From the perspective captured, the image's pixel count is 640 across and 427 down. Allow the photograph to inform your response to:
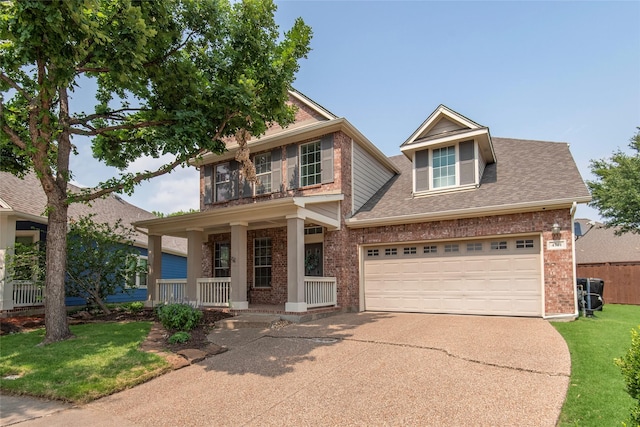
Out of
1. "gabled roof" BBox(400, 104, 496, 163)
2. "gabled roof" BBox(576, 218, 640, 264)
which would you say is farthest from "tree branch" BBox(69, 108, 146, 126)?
"gabled roof" BBox(576, 218, 640, 264)

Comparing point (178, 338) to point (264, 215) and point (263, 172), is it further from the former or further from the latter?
point (263, 172)

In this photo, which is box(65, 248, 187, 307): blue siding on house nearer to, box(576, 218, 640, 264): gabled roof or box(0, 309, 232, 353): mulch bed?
box(0, 309, 232, 353): mulch bed

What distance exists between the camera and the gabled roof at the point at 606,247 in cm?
2098

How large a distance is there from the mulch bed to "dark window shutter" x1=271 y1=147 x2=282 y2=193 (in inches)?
190

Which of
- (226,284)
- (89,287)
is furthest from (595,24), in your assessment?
(89,287)

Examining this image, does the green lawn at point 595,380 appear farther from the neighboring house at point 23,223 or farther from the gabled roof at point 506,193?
the neighboring house at point 23,223

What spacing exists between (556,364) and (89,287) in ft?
40.0

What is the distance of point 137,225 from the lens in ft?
43.8

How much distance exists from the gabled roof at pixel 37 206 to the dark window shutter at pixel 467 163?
10.6 meters

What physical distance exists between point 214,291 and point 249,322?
113 inches

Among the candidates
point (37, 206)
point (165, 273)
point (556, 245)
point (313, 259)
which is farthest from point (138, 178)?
point (165, 273)

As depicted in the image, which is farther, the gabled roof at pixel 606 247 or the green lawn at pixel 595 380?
the gabled roof at pixel 606 247

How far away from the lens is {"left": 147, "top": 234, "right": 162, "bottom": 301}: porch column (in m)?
13.3

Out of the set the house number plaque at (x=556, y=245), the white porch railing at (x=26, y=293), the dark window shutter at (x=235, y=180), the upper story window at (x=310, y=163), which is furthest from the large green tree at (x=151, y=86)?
the house number plaque at (x=556, y=245)
